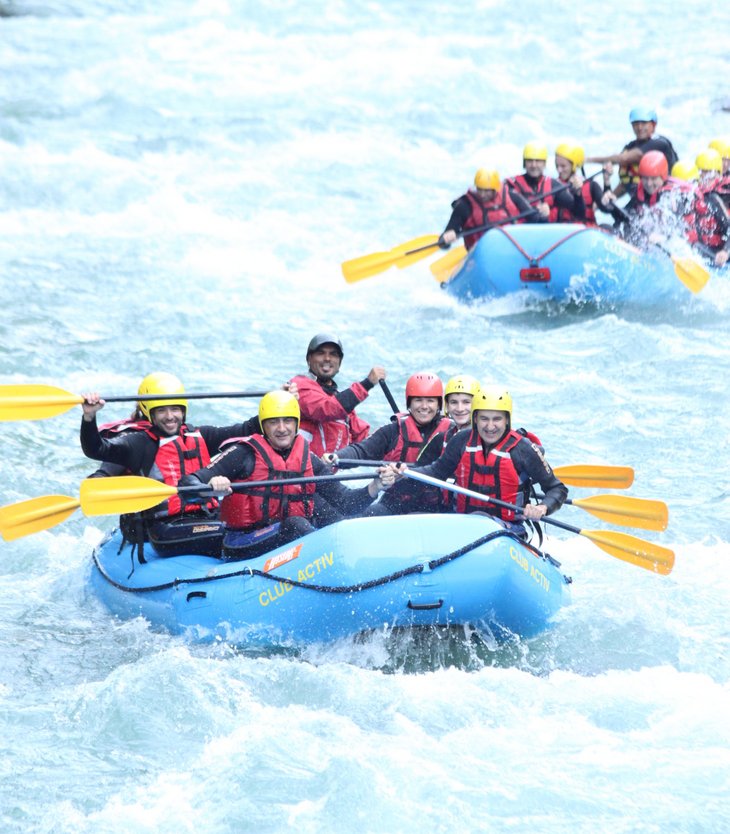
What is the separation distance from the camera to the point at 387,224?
16.3 meters

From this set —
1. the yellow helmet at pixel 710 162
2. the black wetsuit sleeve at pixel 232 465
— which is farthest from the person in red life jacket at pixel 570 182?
the black wetsuit sleeve at pixel 232 465

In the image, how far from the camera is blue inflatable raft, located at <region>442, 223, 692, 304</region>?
1229 centimetres

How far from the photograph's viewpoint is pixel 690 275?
12.4m

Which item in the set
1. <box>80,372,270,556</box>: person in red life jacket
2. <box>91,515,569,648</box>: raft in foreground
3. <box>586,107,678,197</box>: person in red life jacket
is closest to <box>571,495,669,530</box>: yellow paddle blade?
<box>91,515,569,648</box>: raft in foreground

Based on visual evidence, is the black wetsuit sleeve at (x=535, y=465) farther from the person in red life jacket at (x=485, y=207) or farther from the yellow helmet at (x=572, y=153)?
the yellow helmet at (x=572, y=153)

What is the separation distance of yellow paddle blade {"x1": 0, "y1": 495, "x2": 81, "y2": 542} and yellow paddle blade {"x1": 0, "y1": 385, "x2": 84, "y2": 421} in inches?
17.9

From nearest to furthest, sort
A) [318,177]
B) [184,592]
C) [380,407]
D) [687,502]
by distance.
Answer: [184,592] < [687,502] < [380,407] < [318,177]

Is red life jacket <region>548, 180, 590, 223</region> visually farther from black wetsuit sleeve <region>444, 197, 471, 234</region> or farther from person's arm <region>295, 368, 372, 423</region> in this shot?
person's arm <region>295, 368, 372, 423</region>

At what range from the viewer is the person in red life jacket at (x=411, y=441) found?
773 centimetres

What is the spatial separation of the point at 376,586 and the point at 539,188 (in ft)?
23.7

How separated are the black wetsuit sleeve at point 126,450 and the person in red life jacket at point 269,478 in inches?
13.8

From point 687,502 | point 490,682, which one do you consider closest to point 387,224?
point 687,502

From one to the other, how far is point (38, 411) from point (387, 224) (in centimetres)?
918

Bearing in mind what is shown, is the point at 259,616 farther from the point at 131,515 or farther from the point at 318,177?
the point at 318,177
